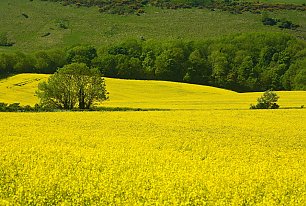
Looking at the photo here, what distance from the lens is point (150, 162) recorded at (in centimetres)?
1388

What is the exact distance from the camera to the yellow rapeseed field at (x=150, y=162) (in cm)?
1076

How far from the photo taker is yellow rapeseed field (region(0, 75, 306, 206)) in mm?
10758

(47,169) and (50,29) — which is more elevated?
(50,29)

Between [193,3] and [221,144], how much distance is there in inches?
4757

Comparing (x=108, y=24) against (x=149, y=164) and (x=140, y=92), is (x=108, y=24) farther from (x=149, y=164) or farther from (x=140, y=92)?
(x=149, y=164)

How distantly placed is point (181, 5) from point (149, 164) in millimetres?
124285

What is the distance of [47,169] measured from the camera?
1260cm

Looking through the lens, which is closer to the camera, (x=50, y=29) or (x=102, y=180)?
(x=102, y=180)

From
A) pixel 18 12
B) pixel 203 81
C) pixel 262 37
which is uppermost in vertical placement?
pixel 18 12

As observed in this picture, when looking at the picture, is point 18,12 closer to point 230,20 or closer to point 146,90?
point 230,20

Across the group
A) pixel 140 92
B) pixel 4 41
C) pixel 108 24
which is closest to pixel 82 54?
pixel 4 41

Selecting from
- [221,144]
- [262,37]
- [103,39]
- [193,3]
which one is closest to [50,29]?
[103,39]

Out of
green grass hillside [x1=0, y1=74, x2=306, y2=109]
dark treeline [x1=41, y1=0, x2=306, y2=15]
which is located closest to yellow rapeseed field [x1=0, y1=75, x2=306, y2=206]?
green grass hillside [x1=0, y1=74, x2=306, y2=109]

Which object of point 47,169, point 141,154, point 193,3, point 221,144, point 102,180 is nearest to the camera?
point 102,180
